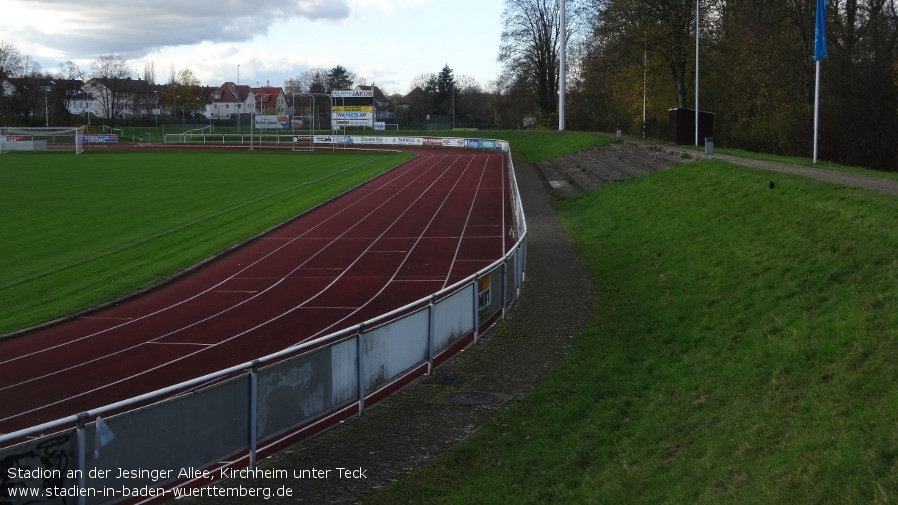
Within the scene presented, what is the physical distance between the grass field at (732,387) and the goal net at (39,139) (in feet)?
239

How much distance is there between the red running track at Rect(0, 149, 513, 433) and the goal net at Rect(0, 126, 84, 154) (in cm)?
5452

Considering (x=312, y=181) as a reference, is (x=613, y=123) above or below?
above

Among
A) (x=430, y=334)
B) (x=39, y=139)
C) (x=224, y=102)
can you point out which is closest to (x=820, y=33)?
(x=430, y=334)

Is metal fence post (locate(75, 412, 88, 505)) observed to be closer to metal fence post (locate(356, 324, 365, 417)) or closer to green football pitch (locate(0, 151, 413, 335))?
metal fence post (locate(356, 324, 365, 417))

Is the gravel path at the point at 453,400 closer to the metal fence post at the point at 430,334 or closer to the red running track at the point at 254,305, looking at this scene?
the metal fence post at the point at 430,334

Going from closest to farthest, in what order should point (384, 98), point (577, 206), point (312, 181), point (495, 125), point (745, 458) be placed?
point (745, 458) → point (577, 206) → point (312, 181) → point (495, 125) → point (384, 98)

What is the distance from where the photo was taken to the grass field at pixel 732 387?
7.32 m

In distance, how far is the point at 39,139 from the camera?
7919 centimetres

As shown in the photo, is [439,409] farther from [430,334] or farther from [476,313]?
[476,313]

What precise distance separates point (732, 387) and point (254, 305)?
12.1 metres

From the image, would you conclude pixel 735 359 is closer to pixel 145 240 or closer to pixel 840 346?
pixel 840 346

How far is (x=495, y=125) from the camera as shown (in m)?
114

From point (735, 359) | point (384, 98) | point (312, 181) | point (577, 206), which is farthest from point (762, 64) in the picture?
point (384, 98)

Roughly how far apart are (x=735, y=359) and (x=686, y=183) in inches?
635
